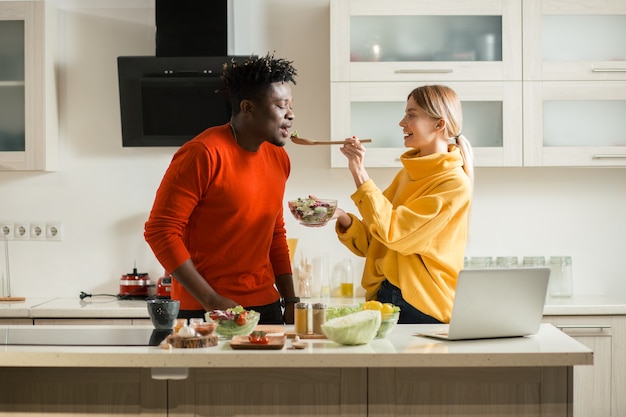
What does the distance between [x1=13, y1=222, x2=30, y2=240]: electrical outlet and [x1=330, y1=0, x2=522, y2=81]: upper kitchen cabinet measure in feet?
5.81

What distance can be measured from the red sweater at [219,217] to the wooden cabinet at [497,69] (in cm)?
119

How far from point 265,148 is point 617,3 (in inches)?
80.7

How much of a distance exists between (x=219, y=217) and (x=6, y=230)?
2051mm

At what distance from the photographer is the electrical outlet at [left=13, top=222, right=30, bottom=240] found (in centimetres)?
437

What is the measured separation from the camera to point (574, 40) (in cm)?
400

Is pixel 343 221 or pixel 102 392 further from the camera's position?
pixel 343 221

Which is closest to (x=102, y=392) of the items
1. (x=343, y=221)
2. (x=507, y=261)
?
(x=343, y=221)

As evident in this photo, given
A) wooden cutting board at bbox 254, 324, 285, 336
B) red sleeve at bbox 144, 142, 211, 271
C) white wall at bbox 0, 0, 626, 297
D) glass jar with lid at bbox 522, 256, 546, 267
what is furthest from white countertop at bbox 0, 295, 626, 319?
wooden cutting board at bbox 254, 324, 285, 336

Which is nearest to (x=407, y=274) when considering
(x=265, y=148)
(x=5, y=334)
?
(x=265, y=148)

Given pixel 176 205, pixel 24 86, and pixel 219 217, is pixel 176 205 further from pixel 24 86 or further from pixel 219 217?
pixel 24 86

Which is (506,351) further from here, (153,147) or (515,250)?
(153,147)

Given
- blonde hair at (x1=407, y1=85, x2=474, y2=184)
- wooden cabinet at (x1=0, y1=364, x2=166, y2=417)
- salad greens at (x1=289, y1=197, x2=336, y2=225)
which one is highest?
blonde hair at (x1=407, y1=85, x2=474, y2=184)

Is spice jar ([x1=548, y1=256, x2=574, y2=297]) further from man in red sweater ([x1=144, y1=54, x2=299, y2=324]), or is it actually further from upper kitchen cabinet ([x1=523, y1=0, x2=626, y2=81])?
man in red sweater ([x1=144, y1=54, x2=299, y2=324])

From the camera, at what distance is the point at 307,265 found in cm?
418
